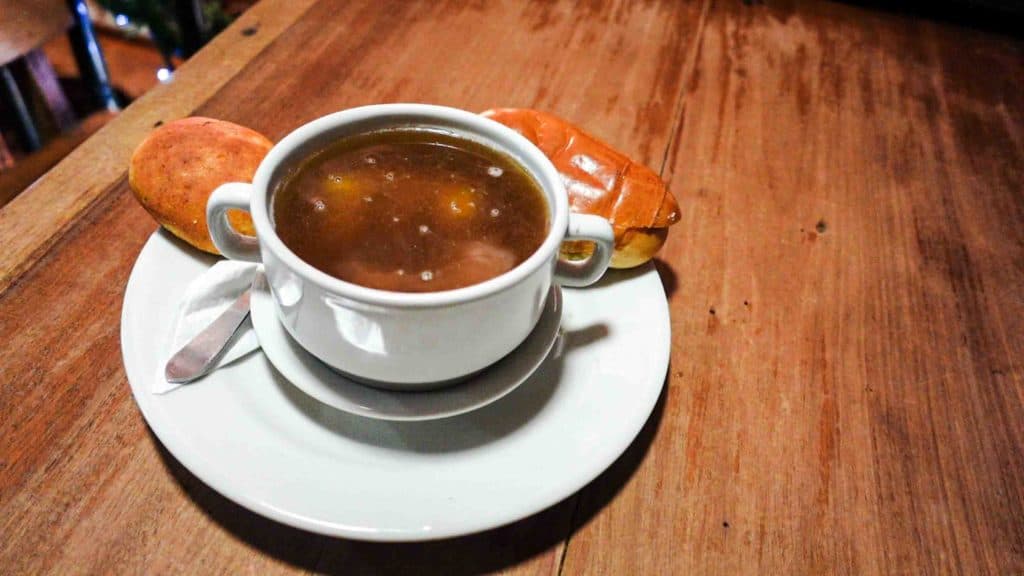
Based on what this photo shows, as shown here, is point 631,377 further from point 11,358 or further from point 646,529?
point 11,358

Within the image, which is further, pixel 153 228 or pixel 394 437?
pixel 153 228

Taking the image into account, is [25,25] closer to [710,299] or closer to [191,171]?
[191,171]

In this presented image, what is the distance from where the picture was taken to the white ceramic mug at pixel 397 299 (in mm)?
464

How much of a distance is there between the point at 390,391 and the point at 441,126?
0.24 meters

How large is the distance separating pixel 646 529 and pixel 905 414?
1.03 ft

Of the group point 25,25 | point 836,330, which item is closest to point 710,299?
point 836,330

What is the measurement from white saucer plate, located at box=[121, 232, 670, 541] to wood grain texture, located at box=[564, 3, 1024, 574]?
8cm

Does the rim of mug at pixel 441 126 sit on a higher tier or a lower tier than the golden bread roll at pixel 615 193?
higher

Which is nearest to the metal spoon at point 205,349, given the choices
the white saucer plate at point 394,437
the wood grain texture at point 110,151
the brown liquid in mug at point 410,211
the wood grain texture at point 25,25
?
the white saucer plate at point 394,437

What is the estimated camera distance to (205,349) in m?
0.56

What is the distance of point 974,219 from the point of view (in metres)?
0.95

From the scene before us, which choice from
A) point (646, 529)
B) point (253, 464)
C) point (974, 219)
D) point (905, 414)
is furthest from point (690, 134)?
point (253, 464)

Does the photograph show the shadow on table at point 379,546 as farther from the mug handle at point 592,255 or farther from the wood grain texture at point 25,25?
the wood grain texture at point 25,25

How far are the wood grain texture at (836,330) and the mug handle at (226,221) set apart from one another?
34 centimetres
